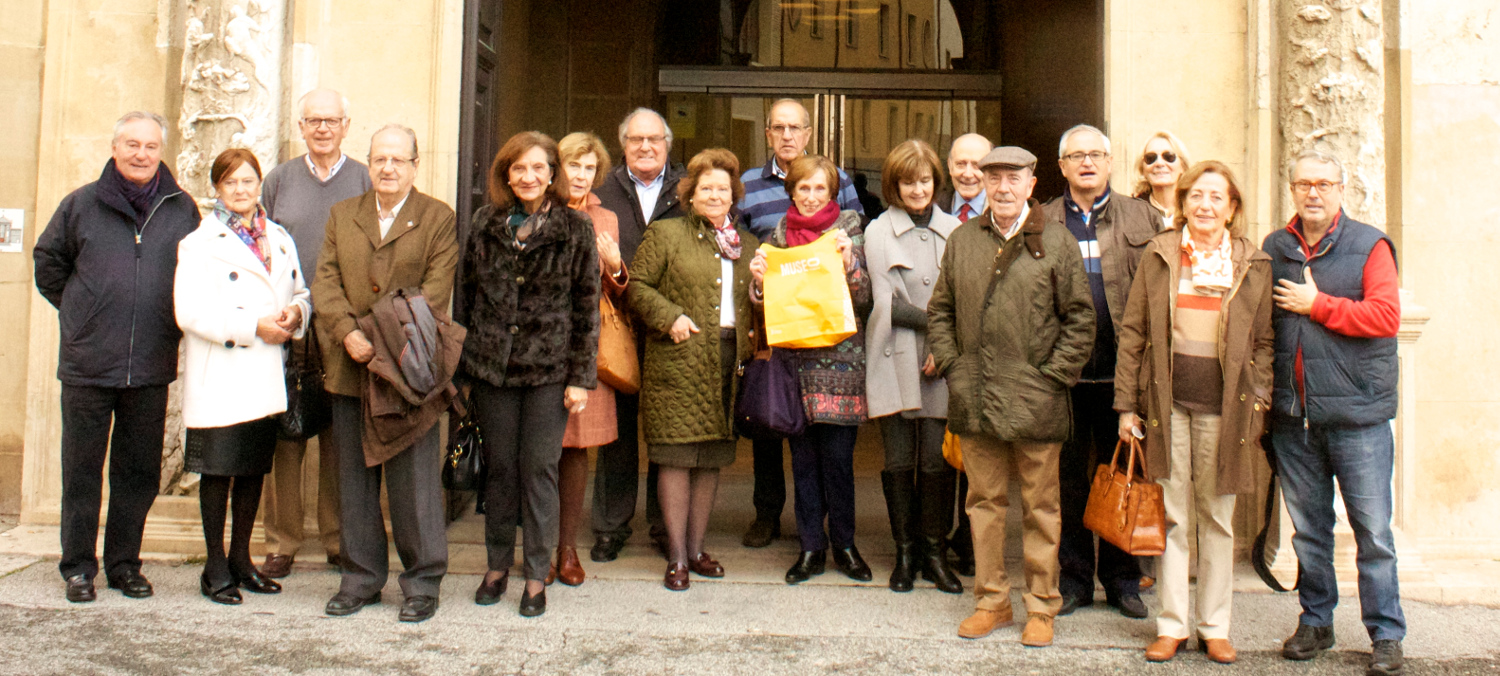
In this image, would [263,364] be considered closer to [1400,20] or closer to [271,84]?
[271,84]

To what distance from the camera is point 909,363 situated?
4980mm

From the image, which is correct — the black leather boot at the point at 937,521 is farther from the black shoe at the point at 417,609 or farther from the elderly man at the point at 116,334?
the elderly man at the point at 116,334

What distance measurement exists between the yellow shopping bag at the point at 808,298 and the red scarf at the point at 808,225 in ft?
0.31

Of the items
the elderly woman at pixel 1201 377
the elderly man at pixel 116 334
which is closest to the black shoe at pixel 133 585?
the elderly man at pixel 116 334

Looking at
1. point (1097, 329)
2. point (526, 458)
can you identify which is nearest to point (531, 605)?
point (526, 458)

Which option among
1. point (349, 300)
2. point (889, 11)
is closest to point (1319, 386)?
point (349, 300)

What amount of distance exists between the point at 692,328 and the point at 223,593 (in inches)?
86.7

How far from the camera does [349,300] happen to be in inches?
182

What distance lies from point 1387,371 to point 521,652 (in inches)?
129

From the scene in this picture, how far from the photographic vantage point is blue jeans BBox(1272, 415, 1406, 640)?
4.23 metres

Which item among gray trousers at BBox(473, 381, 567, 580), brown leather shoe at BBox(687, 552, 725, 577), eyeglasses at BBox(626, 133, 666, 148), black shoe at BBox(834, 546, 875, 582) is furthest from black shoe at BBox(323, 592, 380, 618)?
eyeglasses at BBox(626, 133, 666, 148)

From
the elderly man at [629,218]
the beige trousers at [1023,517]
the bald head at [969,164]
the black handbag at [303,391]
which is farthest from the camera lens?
the elderly man at [629,218]

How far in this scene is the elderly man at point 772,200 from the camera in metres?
5.59

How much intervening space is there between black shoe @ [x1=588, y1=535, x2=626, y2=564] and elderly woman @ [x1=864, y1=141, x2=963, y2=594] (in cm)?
137
